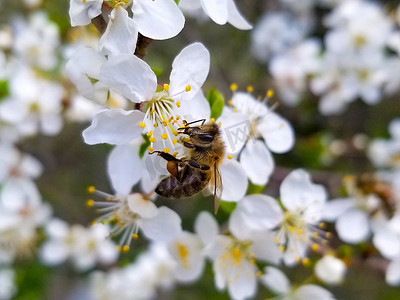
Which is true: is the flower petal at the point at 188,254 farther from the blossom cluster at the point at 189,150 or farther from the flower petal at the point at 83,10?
the flower petal at the point at 83,10

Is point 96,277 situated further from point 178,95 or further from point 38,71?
point 178,95

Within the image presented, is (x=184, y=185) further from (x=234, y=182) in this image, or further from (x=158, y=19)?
(x=158, y=19)

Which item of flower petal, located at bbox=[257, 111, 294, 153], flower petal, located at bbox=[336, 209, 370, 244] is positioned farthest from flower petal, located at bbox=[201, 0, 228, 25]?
flower petal, located at bbox=[336, 209, 370, 244]

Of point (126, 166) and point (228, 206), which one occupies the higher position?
point (126, 166)

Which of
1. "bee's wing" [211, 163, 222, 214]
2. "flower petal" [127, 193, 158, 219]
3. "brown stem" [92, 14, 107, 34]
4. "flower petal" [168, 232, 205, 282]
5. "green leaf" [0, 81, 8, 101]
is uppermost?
"brown stem" [92, 14, 107, 34]

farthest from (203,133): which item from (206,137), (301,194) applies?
(301,194)

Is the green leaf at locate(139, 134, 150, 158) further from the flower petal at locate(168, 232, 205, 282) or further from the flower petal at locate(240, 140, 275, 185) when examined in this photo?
the flower petal at locate(168, 232, 205, 282)
